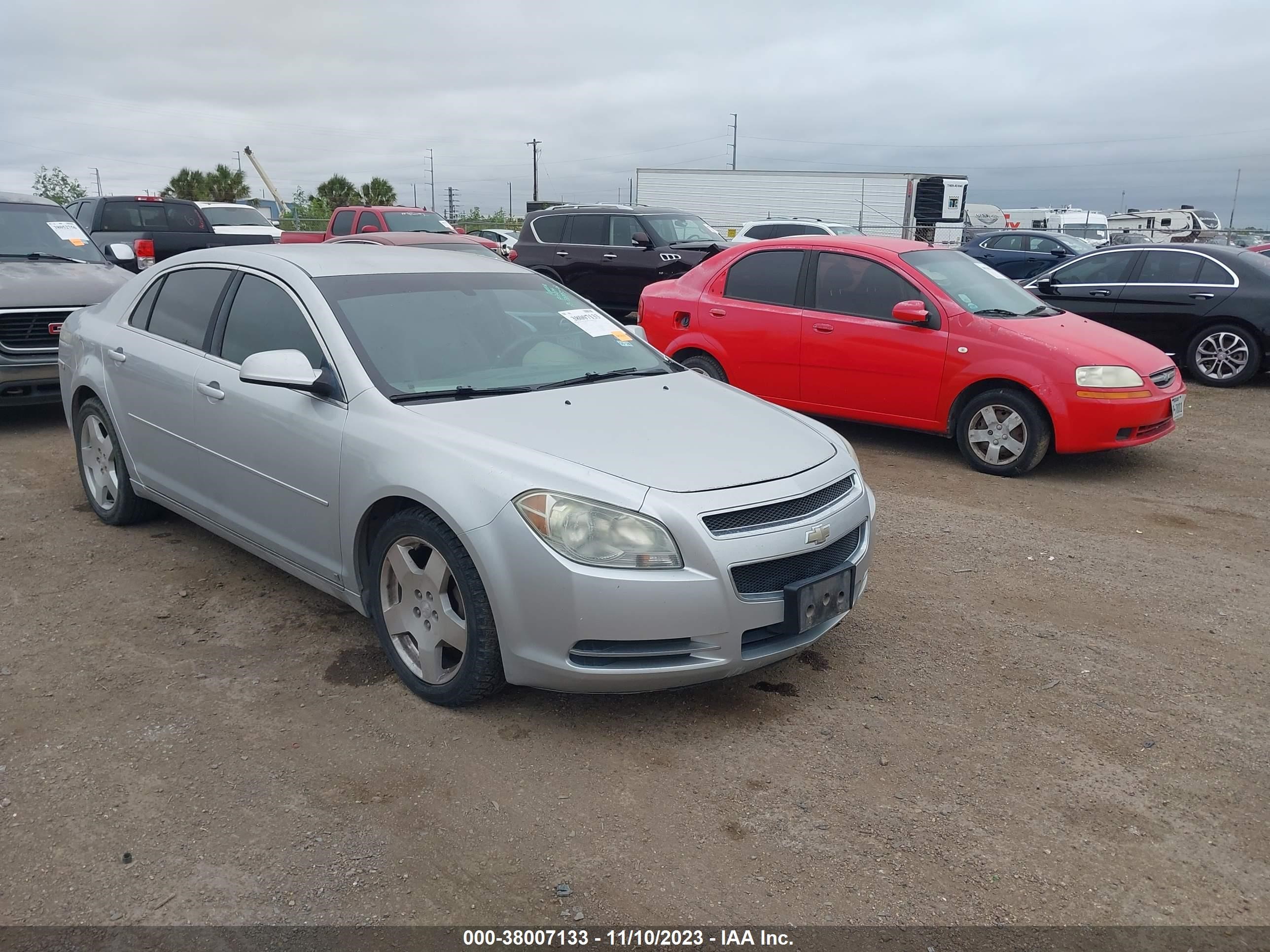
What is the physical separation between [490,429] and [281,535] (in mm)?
1183

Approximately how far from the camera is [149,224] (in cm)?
1588

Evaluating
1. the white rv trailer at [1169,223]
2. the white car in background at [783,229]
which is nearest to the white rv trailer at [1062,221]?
the white rv trailer at [1169,223]

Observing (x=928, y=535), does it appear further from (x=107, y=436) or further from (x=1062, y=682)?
(x=107, y=436)

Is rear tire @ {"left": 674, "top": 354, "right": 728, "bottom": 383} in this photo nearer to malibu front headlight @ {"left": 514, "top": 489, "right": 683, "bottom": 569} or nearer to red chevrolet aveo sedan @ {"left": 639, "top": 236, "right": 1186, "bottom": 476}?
red chevrolet aveo sedan @ {"left": 639, "top": 236, "right": 1186, "bottom": 476}

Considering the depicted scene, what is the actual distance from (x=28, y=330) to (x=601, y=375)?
5661 mm

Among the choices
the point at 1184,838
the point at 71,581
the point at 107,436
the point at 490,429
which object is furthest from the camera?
the point at 107,436

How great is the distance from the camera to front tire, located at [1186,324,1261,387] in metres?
10.5

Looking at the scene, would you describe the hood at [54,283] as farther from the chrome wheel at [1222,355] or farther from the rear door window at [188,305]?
the chrome wheel at [1222,355]

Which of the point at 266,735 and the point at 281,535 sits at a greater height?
the point at 281,535

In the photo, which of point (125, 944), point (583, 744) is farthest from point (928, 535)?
point (125, 944)

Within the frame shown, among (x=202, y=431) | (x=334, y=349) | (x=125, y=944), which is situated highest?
(x=334, y=349)

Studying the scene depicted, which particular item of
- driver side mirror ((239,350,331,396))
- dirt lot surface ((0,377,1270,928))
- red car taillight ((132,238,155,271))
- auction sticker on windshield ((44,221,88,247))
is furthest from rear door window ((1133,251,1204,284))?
red car taillight ((132,238,155,271))

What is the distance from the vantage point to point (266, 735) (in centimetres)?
339

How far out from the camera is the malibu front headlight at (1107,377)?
21.8ft
